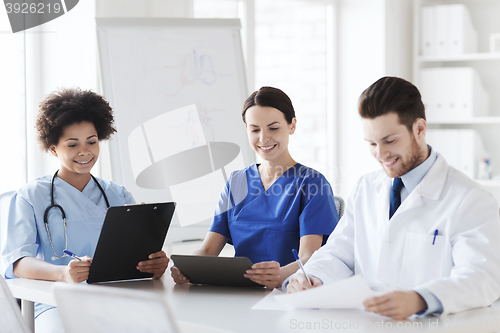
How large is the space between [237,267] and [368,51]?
8.53 feet

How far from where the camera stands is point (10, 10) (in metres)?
2.33

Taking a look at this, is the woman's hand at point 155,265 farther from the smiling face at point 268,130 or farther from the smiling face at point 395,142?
the smiling face at point 395,142

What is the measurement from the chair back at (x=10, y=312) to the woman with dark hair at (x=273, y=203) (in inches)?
27.3

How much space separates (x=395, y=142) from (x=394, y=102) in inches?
3.9

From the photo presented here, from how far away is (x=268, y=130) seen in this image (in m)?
1.72

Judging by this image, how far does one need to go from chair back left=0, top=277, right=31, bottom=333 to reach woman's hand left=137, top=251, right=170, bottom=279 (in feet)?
1.42

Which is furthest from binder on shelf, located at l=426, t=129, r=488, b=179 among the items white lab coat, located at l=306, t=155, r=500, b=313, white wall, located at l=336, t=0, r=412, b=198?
white lab coat, located at l=306, t=155, r=500, b=313

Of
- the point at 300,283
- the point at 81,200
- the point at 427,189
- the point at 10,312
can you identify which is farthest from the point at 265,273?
the point at 81,200

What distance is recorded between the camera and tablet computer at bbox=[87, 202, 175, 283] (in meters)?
1.38

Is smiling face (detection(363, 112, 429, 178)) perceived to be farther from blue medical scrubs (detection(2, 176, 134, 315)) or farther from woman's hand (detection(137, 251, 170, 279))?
blue medical scrubs (detection(2, 176, 134, 315))

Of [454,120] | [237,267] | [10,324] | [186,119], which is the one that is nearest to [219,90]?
[186,119]

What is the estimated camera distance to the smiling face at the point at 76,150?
172 centimetres

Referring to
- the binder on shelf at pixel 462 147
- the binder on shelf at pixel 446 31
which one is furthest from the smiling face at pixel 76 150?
the binder on shelf at pixel 446 31

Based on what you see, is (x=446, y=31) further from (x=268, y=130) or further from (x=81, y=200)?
(x=81, y=200)
